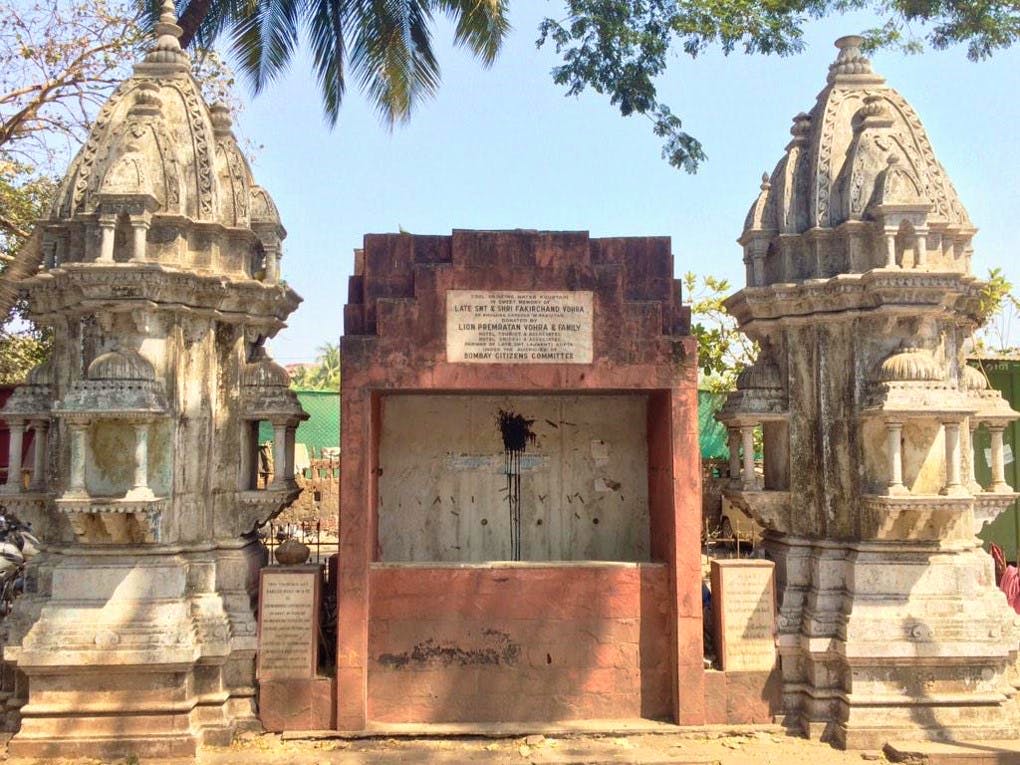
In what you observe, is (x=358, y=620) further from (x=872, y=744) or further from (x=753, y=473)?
(x=872, y=744)

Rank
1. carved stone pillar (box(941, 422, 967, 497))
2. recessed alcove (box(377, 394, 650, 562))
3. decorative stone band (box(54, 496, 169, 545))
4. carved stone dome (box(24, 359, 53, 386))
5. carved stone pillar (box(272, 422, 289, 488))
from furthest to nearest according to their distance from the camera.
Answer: recessed alcove (box(377, 394, 650, 562)) → carved stone pillar (box(272, 422, 289, 488)) → carved stone dome (box(24, 359, 53, 386)) → carved stone pillar (box(941, 422, 967, 497)) → decorative stone band (box(54, 496, 169, 545))

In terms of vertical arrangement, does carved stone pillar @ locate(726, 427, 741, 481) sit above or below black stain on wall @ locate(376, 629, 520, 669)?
above

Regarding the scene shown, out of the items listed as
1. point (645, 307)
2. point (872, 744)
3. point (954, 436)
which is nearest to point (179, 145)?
point (645, 307)

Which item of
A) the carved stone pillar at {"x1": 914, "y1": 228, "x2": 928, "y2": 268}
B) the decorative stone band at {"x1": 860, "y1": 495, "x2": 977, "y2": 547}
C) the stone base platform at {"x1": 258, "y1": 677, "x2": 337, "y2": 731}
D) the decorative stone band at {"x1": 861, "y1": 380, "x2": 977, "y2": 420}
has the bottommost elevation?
the stone base platform at {"x1": 258, "y1": 677, "x2": 337, "y2": 731}

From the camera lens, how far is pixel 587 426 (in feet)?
27.9

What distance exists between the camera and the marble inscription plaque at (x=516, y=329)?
7055mm

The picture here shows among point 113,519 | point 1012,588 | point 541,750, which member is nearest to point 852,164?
point 1012,588

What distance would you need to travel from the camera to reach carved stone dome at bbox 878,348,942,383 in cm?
680

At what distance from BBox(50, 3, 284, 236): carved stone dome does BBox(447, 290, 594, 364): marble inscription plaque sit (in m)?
2.19

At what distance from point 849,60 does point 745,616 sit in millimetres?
5477

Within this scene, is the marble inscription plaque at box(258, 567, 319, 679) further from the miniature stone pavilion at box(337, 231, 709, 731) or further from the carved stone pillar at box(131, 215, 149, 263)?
the carved stone pillar at box(131, 215, 149, 263)

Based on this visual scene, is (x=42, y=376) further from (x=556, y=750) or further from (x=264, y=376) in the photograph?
(x=556, y=750)

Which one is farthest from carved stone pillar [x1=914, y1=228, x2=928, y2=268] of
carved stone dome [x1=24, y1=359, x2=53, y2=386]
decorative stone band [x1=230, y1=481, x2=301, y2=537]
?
carved stone dome [x1=24, y1=359, x2=53, y2=386]

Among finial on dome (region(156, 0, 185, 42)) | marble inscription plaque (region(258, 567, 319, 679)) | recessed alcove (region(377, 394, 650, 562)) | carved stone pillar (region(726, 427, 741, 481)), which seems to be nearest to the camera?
marble inscription plaque (region(258, 567, 319, 679))
